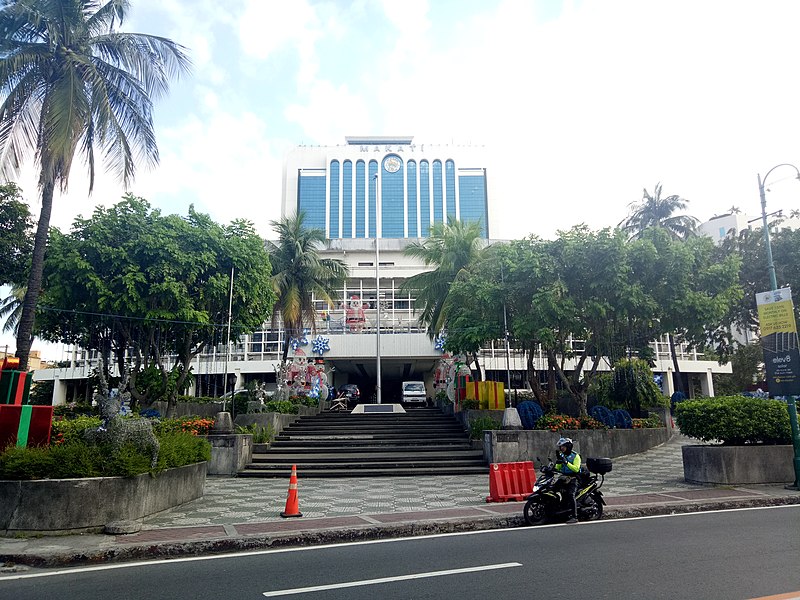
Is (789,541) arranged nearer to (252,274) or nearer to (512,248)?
(512,248)

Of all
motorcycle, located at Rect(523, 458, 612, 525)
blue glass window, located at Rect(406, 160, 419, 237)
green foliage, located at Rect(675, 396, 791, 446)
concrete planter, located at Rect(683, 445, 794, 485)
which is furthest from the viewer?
blue glass window, located at Rect(406, 160, 419, 237)

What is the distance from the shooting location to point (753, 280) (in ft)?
81.9

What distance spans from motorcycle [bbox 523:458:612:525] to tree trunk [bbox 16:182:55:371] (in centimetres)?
1389

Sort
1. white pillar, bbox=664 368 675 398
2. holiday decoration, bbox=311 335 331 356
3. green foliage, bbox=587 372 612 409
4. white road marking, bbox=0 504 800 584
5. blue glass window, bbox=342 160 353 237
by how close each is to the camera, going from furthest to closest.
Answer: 1. blue glass window, bbox=342 160 353 237
2. white pillar, bbox=664 368 675 398
3. holiday decoration, bbox=311 335 331 356
4. green foliage, bbox=587 372 612 409
5. white road marking, bbox=0 504 800 584

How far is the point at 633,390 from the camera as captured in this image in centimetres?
2323

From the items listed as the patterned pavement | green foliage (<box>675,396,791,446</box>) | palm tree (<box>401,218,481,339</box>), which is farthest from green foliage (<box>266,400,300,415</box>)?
green foliage (<box>675,396,791,446</box>)

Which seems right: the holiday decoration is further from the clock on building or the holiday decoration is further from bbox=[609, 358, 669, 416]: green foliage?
the clock on building

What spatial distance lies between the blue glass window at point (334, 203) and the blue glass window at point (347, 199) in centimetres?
90

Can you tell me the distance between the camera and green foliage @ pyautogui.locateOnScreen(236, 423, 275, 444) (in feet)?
57.4

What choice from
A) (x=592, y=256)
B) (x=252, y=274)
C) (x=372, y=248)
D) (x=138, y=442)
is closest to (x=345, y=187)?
(x=372, y=248)

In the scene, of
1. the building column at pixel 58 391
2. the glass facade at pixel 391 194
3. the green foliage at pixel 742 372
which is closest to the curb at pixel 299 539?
the green foliage at pixel 742 372

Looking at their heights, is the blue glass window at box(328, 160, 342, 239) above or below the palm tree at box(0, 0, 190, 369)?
above

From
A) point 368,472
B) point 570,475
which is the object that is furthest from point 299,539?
point 368,472

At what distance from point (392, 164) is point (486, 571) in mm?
85046
